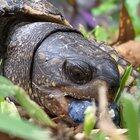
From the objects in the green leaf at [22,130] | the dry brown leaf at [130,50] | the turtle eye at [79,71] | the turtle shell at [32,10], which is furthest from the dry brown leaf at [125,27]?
the green leaf at [22,130]

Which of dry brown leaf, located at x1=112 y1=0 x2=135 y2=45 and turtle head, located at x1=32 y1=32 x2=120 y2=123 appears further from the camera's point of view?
dry brown leaf, located at x1=112 y1=0 x2=135 y2=45

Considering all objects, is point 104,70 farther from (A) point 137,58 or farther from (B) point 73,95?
(A) point 137,58

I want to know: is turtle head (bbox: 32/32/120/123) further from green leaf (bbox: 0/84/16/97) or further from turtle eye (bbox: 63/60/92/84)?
green leaf (bbox: 0/84/16/97)

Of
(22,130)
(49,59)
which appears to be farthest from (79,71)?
(22,130)

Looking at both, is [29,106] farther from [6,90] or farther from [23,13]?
[23,13]

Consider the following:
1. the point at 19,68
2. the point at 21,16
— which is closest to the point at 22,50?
the point at 19,68

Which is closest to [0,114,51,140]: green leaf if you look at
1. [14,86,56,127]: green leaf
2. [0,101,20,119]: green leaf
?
[14,86,56,127]: green leaf

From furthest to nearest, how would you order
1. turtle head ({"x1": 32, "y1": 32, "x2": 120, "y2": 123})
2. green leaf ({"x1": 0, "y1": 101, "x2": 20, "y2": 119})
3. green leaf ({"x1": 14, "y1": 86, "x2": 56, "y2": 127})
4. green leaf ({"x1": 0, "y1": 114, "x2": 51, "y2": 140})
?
turtle head ({"x1": 32, "y1": 32, "x2": 120, "y2": 123})
green leaf ({"x1": 0, "y1": 101, "x2": 20, "y2": 119})
green leaf ({"x1": 14, "y1": 86, "x2": 56, "y2": 127})
green leaf ({"x1": 0, "y1": 114, "x2": 51, "y2": 140})
